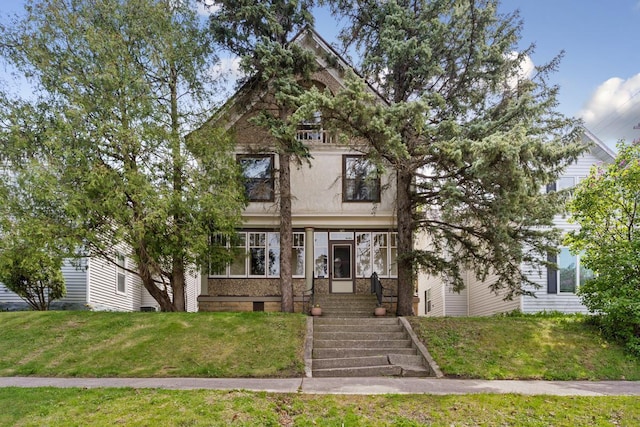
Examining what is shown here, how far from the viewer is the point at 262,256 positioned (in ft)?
57.9

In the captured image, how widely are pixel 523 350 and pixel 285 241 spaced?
7.52 meters

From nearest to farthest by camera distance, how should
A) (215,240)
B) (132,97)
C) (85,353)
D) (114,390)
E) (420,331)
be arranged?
(114,390)
(85,353)
(420,331)
(132,97)
(215,240)

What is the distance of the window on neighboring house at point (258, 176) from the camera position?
677 inches

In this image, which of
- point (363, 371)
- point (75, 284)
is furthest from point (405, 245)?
point (75, 284)

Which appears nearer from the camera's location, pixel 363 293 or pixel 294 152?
pixel 294 152

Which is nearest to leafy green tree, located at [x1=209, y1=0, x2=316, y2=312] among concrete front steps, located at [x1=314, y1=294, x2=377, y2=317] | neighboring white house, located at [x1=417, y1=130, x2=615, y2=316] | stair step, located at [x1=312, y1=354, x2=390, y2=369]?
concrete front steps, located at [x1=314, y1=294, x2=377, y2=317]

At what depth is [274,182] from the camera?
17.5 metres

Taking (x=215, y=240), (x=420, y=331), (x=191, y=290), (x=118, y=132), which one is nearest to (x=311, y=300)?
(x=215, y=240)

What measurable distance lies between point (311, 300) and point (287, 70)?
24.9 ft

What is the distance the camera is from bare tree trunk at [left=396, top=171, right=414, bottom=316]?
14805mm

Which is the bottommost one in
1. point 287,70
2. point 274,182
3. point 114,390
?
point 114,390

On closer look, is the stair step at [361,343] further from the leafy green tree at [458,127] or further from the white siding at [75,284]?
the white siding at [75,284]

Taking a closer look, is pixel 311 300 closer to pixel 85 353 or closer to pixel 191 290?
pixel 85 353

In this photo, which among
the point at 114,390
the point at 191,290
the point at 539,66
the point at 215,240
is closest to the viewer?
the point at 114,390
